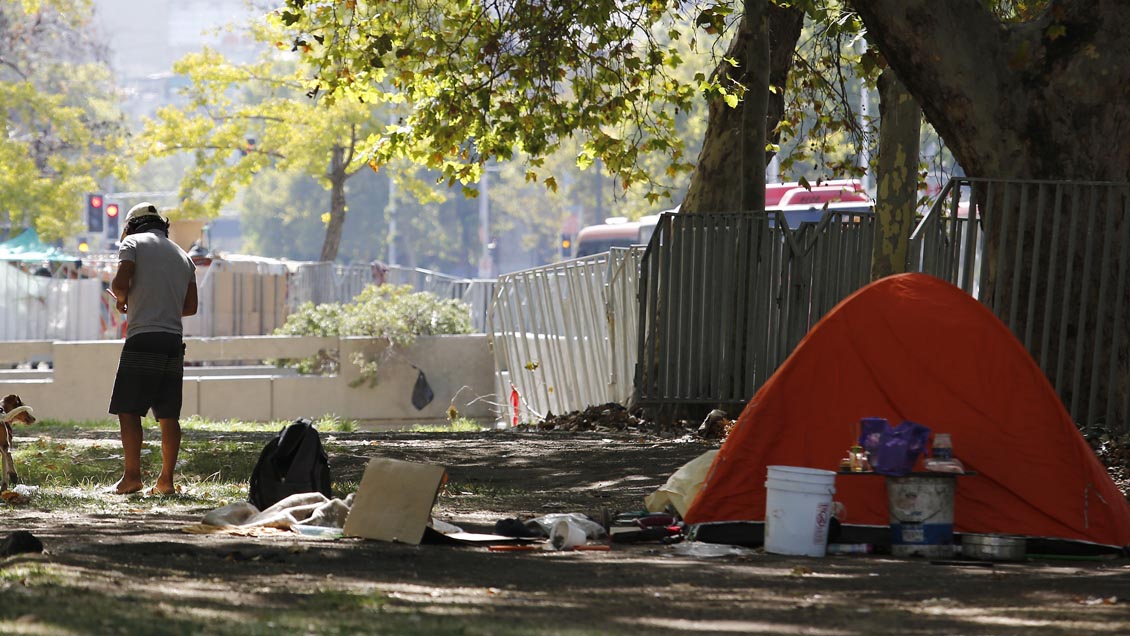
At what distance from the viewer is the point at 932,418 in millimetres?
7254

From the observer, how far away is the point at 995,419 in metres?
7.23

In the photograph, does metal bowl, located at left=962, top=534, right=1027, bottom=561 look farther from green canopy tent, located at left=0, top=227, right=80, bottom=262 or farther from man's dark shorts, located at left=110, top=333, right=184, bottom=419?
green canopy tent, located at left=0, top=227, right=80, bottom=262

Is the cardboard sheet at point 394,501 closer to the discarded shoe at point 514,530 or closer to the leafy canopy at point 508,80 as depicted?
the discarded shoe at point 514,530

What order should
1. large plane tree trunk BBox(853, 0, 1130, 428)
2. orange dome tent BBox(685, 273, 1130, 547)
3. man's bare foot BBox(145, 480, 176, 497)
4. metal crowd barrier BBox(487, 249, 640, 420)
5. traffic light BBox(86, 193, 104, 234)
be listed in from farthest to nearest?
traffic light BBox(86, 193, 104, 234) < metal crowd barrier BBox(487, 249, 640, 420) < large plane tree trunk BBox(853, 0, 1130, 428) < man's bare foot BBox(145, 480, 176, 497) < orange dome tent BBox(685, 273, 1130, 547)

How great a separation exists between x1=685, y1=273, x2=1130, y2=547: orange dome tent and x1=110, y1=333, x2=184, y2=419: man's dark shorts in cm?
340

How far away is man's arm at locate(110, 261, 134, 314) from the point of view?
877 cm

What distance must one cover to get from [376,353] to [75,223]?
920 inches

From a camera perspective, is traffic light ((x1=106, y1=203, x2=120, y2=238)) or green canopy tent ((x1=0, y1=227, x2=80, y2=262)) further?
traffic light ((x1=106, y1=203, x2=120, y2=238))

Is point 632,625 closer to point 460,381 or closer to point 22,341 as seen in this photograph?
point 460,381

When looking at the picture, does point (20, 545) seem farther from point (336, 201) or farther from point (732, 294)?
point (336, 201)

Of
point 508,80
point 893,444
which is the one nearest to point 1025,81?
point 893,444

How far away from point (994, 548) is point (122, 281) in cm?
500

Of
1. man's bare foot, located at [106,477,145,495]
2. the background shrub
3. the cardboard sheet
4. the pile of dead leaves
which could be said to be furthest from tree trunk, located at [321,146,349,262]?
the cardboard sheet

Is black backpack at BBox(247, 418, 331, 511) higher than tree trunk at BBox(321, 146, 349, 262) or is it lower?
lower
